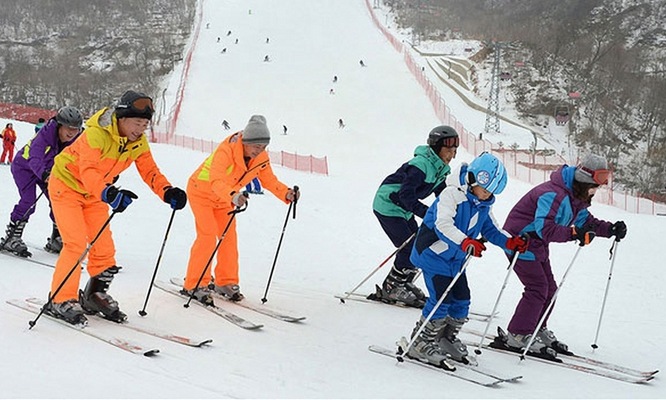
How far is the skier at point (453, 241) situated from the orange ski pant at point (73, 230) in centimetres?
244

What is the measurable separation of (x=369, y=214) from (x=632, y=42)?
45.4 meters

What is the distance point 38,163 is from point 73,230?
104 inches

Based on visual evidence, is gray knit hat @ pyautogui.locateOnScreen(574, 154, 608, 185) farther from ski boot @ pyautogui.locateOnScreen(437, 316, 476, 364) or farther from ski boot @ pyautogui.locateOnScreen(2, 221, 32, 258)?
ski boot @ pyautogui.locateOnScreen(2, 221, 32, 258)

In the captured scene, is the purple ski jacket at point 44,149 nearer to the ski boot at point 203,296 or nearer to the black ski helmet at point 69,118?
the black ski helmet at point 69,118

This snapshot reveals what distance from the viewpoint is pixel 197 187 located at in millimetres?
6582

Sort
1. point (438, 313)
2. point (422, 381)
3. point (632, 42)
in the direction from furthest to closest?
point (632, 42), point (438, 313), point (422, 381)

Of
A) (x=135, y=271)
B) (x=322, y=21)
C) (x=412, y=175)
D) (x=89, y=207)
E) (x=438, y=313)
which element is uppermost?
(x=322, y=21)

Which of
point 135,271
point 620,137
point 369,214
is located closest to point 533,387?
point 135,271

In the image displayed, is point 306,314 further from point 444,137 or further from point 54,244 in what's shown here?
point 54,244

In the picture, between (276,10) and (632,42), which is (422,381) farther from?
(276,10)

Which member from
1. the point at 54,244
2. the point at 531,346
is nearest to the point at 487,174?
the point at 531,346

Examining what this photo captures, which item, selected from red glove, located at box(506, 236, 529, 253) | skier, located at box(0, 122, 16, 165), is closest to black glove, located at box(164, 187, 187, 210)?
red glove, located at box(506, 236, 529, 253)

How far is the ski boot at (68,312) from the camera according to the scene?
539cm

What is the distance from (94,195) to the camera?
554 centimetres
